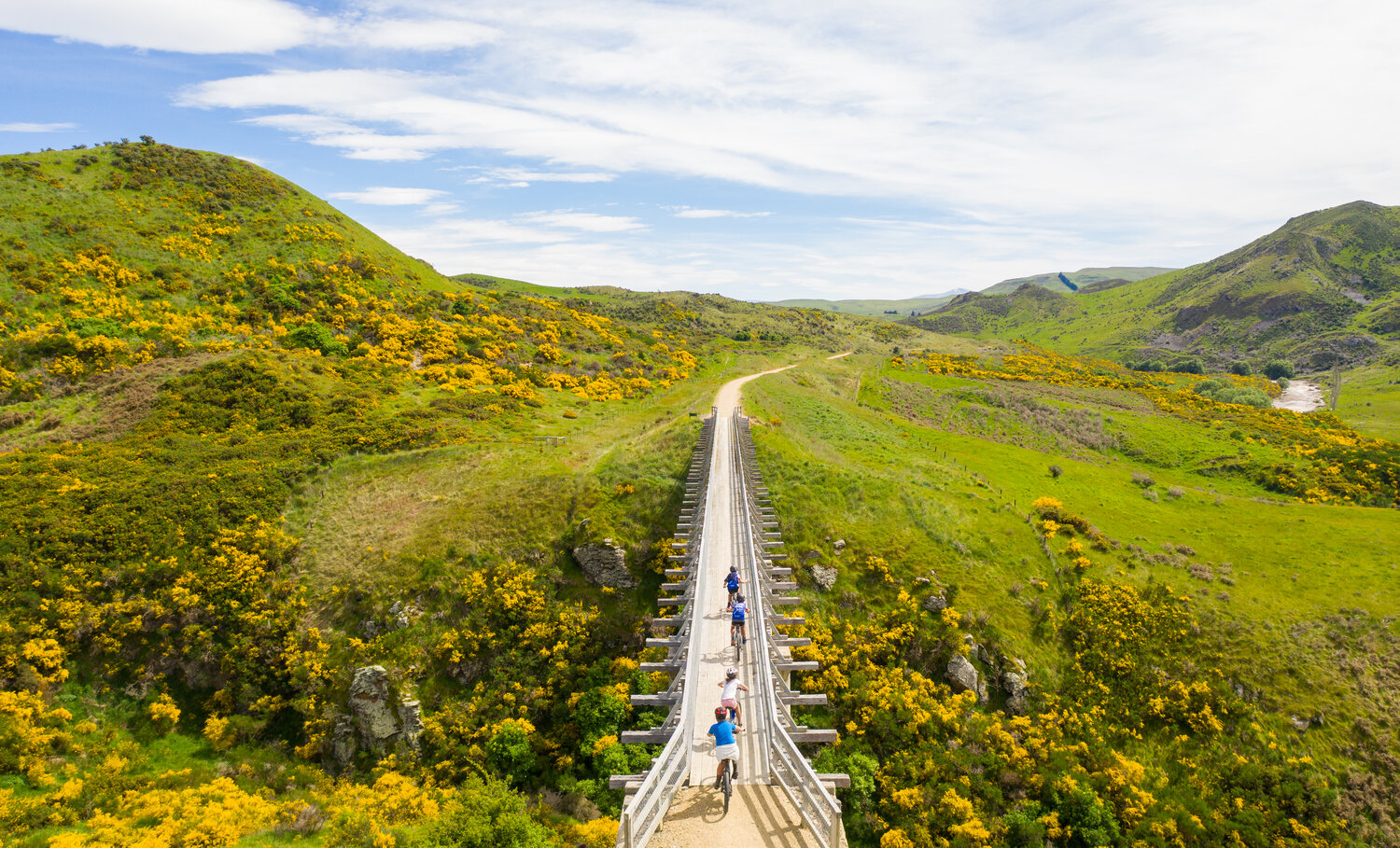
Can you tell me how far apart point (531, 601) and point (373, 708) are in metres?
7.20

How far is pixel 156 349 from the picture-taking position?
4397 centimetres

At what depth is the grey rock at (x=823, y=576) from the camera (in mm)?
25281

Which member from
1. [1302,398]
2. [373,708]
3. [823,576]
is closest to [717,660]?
[823,576]

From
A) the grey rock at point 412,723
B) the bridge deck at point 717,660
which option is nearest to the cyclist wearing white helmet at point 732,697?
the bridge deck at point 717,660

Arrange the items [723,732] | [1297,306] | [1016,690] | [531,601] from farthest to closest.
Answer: [1297,306], [531,601], [1016,690], [723,732]

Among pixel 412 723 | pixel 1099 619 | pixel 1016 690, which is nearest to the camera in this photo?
pixel 412 723

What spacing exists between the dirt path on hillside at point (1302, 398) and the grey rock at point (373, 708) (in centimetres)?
12860

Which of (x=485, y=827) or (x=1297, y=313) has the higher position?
(x=1297, y=313)

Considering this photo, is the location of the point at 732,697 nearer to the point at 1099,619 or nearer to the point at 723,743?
the point at 723,743

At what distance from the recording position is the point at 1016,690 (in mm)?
21469

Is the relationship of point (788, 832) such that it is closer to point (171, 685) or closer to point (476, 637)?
point (476, 637)

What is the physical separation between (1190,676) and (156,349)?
245ft

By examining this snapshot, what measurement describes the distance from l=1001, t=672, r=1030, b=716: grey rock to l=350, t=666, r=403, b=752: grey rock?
25.2m

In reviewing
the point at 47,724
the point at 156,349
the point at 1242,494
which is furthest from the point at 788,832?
the point at 156,349
